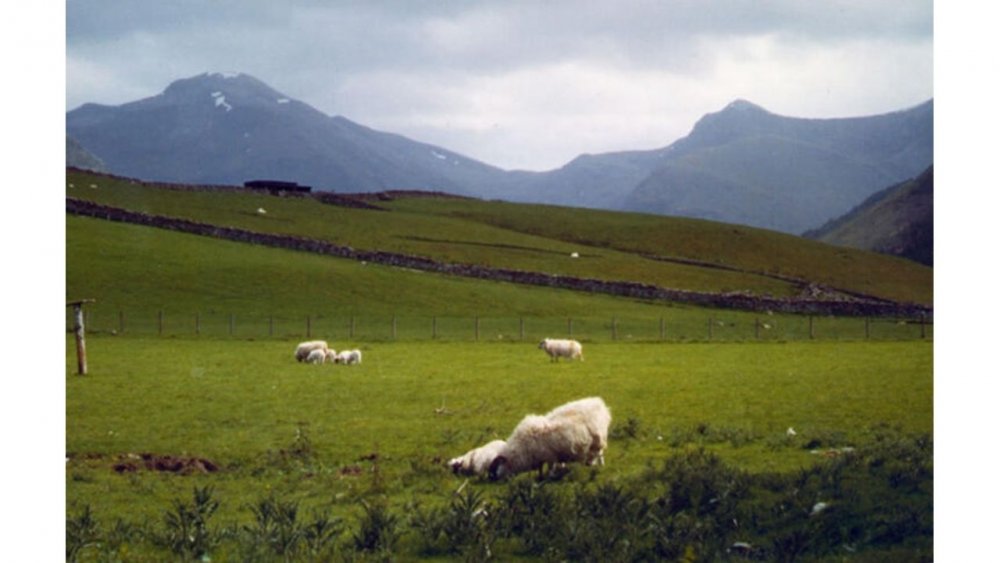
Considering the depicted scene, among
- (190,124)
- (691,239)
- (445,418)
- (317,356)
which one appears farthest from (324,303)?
(691,239)

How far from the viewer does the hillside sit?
136ft

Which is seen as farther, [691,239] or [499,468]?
[691,239]

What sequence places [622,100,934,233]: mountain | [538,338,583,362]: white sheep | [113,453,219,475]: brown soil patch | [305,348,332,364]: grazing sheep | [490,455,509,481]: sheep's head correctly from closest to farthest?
[490,455,509,481]: sheep's head → [113,453,219,475]: brown soil patch → [622,100,934,233]: mountain → [305,348,332,364]: grazing sheep → [538,338,583,362]: white sheep

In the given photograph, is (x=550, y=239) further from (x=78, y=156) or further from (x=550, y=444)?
(x=550, y=444)

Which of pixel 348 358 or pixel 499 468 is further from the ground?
pixel 499 468

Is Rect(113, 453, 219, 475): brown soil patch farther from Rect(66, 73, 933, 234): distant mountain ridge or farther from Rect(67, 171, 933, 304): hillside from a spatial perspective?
Rect(67, 171, 933, 304): hillside

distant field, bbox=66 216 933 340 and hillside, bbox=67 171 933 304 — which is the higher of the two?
hillside, bbox=67 171 933 304

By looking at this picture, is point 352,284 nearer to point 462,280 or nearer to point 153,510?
point 462,280

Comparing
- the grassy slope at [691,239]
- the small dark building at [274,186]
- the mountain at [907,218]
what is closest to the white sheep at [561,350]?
the grassy slope at [691,239]

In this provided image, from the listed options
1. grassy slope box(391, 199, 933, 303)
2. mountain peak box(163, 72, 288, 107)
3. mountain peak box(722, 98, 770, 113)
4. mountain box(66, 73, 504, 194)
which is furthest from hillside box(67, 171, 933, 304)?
mountain peak box(722, 98, 770, 113)

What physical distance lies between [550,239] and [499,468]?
187ft

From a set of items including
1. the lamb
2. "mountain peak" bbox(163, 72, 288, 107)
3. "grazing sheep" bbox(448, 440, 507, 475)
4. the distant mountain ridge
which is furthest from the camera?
"mountain peak" bbox(163, 72, 288, 107)

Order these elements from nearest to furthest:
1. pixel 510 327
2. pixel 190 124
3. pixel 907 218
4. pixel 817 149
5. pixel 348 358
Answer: pixel 907 218, pixel 817 149, pixel 190 124, pixel 348 358, pixel 510 327

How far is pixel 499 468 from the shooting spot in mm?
10016
